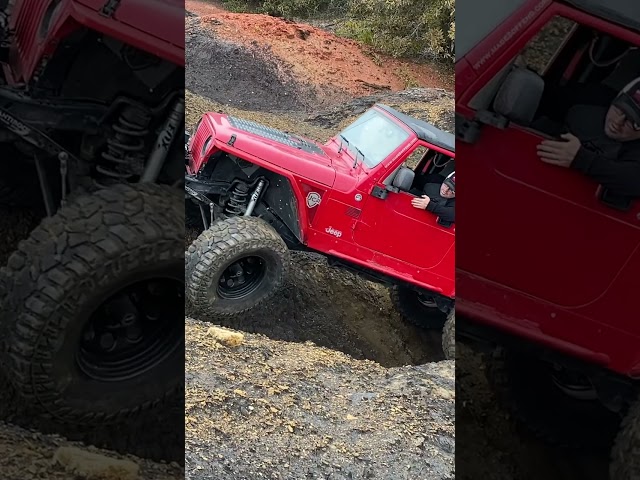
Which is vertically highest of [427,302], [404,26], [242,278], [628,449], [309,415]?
[404,26]

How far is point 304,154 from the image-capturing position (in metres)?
1.02

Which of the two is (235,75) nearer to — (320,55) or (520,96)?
(320,55)

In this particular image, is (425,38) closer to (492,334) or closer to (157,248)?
(492,334)

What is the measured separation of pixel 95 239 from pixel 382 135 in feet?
2.13

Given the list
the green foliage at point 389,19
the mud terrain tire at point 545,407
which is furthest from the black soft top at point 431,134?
the mud terrain tire at point 545,407

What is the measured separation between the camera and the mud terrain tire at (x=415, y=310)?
0.96 meters

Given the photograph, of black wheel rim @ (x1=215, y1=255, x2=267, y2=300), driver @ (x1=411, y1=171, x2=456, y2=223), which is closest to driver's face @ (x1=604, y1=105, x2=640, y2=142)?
driver @ (x1=411, y1=171, x2=456, y2=223)

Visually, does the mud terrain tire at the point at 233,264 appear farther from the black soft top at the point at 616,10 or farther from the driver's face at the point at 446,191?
the black soft top at the point at 616,10

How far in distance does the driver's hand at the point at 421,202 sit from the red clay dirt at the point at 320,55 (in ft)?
0.58

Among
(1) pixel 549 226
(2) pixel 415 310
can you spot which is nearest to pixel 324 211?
(2) pixel 415 310

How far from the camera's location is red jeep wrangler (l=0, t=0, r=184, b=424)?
1.60 feet

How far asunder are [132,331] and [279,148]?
0.56m

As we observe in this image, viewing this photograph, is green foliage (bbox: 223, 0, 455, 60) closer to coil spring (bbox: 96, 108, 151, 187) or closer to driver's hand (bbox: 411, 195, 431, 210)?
driver's hand (bbox: 411, 195, 431, 210)

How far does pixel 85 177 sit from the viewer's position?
0.49 metres
